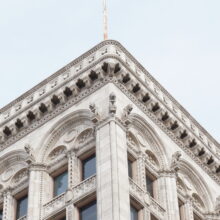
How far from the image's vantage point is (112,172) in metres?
47.7

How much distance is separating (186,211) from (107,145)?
267 inches

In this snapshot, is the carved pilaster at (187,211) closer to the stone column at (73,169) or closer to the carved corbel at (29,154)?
the stone column at (73,169)

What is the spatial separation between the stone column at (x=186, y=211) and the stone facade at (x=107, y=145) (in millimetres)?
51

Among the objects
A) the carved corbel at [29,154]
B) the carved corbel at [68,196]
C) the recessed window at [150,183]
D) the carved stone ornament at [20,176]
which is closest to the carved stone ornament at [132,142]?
the recessed window at [150,183]

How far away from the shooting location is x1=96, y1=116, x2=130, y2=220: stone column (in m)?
46.0

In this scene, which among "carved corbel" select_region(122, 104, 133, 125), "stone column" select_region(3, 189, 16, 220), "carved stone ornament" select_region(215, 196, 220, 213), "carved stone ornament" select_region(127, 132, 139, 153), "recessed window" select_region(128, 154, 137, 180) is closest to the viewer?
"recessed window" select_region(128, 154, 137, 180)

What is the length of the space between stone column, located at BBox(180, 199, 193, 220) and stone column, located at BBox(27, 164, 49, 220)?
23.1ft

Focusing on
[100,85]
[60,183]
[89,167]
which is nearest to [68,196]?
[89,167]

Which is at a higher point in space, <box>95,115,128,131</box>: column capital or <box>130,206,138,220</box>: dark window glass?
<box>95,115,128,131</box>: column capital

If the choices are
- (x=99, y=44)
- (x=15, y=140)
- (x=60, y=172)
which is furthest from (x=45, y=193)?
(x=99, y=44)

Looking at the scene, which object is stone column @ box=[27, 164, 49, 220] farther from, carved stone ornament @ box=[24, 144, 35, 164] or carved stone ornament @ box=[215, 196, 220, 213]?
carved stone ornament @ box=[215, 196, 220, 213]

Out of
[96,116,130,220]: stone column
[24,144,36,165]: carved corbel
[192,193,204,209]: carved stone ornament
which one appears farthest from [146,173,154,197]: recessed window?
[24,144,36,165]: carved corbel

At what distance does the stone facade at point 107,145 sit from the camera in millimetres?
49438

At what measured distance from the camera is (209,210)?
55.8 metres
